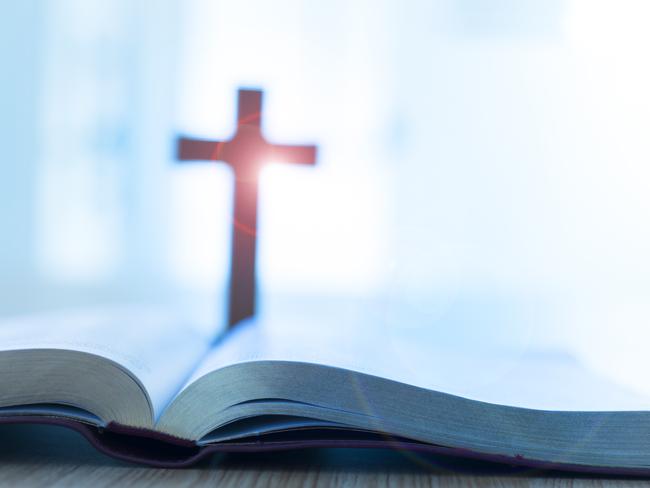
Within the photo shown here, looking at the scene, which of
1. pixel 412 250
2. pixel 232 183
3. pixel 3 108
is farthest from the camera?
pixel 3 108

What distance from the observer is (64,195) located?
1.65 m

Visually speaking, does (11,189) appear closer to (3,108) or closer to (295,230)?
(3,108)

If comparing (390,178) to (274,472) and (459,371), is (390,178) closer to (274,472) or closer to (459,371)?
(459,371)

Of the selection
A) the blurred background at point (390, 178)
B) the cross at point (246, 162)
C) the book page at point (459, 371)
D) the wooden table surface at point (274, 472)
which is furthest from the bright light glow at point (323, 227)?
the wooden table surface at point (274, 472)

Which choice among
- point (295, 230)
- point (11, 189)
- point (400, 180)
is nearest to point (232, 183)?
point (295, 230)

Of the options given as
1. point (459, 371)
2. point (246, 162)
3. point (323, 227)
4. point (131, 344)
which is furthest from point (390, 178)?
point (131, 344)

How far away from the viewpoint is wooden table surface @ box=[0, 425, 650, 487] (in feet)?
1.70

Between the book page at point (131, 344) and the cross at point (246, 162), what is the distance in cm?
46

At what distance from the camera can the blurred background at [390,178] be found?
5.10 feet

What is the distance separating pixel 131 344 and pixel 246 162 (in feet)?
2.44

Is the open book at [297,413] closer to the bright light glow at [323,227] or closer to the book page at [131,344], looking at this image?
the book page at [131,344]

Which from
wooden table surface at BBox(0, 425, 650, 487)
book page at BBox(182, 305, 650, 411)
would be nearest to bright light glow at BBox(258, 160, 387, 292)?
book page at BBox(182, 305, 650, 411)

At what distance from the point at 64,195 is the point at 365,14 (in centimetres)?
81

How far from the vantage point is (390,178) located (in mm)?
1583
